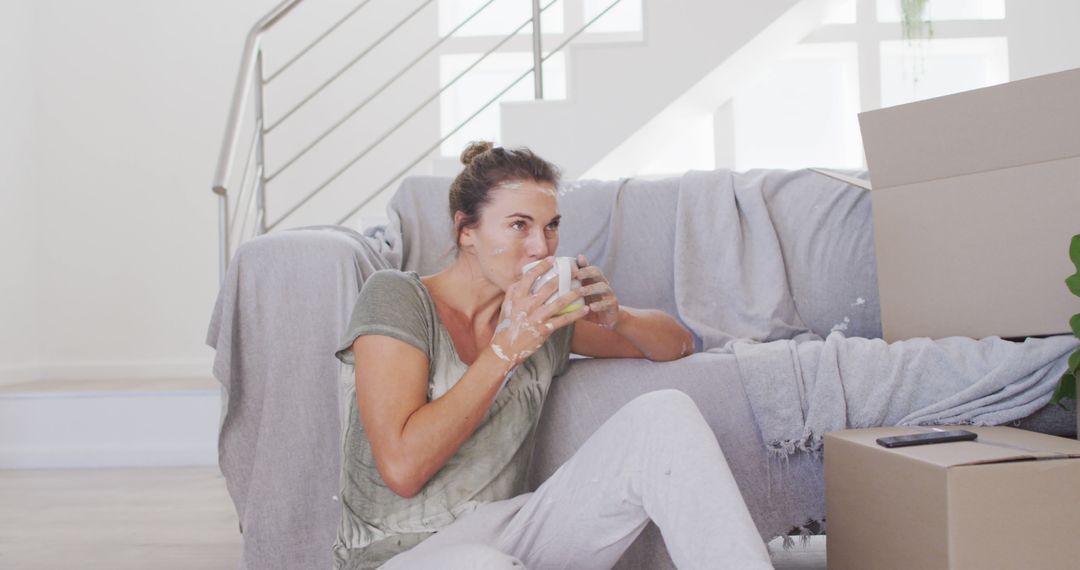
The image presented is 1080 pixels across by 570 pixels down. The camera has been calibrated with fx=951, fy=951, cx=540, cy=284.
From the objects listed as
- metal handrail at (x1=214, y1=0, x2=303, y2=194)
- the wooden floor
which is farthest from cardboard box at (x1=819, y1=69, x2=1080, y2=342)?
metal handrail at (x1=214, y1=0, x2=303, y2=194)

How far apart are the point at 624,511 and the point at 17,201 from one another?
11.8 feet

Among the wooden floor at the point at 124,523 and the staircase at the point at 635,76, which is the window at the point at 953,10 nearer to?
the staircase at the point at 635,76

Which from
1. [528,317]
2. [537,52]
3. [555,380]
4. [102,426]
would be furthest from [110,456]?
[528,317]

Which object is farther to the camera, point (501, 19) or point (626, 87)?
point (501, 19)

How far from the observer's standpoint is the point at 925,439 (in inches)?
43.7

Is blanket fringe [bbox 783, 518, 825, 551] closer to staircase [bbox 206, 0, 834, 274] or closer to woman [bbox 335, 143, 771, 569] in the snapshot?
woman [bbox 335, 143, 771, 569]

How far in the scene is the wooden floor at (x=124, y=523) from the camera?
181 cm

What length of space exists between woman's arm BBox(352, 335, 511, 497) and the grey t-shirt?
3 centimetres

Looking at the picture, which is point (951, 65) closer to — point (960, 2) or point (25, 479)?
point (960, 2)

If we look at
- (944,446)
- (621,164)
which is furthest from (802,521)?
(621,164)

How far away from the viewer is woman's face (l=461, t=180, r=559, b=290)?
3.91ft

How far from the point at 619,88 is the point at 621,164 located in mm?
238

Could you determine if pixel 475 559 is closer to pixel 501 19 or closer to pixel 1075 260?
pixel 1075 260

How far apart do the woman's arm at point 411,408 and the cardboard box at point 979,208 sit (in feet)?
2.64
